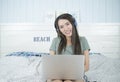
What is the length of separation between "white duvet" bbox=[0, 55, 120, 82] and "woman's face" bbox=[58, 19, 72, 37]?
0.47 meters

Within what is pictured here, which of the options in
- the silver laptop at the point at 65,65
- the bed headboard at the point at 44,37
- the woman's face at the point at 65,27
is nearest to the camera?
the silver laptop at the point at 65,65

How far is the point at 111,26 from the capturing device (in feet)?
13.2

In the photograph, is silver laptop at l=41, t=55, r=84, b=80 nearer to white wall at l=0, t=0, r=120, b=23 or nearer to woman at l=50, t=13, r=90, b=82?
woman at l=50, t=13, r=90, b=82

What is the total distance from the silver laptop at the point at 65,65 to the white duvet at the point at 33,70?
9.7 inches

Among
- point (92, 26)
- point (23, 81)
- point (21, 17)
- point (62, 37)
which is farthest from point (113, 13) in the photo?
point (23, 81)

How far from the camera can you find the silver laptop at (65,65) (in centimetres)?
158

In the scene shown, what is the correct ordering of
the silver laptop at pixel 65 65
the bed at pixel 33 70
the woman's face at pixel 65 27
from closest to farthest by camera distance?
1. the silver laptop at pixel 65 65
2. the woman's face at pixel 65 27
3. the bed at pixel 33 70

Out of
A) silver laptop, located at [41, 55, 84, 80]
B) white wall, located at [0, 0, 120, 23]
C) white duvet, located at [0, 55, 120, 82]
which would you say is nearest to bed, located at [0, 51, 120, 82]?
white duvet, located at [0, 55, 120, 82]

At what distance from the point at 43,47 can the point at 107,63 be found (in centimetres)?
146

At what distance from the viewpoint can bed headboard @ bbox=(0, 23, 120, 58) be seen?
3986 millimetres

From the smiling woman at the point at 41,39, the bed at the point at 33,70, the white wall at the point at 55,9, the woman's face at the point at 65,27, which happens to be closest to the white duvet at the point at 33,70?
the bed at the point at 33,70

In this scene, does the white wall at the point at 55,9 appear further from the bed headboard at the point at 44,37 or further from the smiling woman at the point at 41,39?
the smiling woman at the point at 41,39

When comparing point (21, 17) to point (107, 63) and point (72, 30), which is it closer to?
point (107, 63)

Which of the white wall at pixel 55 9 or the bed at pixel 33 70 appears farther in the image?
the white wall at pixel 55 9
